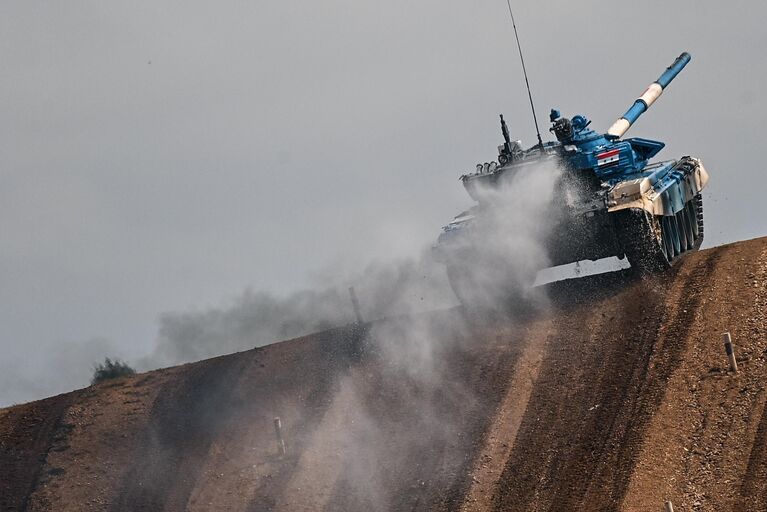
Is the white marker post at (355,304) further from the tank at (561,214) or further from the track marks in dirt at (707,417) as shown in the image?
the track marks in dirt at (707,417)

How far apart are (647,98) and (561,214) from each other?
306 inches

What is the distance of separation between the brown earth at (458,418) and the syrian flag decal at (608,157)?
2.90 metres

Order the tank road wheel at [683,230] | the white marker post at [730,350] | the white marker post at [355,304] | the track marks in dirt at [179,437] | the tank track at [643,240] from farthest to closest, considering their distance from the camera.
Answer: the tank road wheel at [683,230] → the white marker post at [355,304] → the tank track at [643,240] → the track marks in dirt at [179,437] → the white marker post at [730,350]

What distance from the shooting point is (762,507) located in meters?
14.9

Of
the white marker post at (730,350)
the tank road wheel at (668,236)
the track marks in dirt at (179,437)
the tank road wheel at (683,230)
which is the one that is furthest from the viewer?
the tank road wheel at (683,230)

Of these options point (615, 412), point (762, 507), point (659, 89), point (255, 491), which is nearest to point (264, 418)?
point (255, 491)

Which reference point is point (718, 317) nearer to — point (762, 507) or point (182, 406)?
point (762, 507)

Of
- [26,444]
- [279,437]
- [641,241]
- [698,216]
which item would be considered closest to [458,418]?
[279,437]

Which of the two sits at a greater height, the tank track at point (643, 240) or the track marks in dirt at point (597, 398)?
the tank track at point (643, 240)

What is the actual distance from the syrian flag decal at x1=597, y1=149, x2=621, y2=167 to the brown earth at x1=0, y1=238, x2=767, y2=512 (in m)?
2.90

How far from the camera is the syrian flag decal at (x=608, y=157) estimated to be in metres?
26.6

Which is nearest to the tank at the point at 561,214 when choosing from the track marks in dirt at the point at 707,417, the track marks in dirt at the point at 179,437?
the track marks in dirt at the point at 707,417

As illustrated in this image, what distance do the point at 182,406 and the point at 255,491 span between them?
4639mm

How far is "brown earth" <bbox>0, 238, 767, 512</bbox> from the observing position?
677 inches
